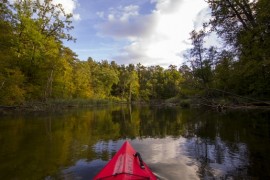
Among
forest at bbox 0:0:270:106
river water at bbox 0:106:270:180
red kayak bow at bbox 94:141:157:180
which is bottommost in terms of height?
river water at bbox 0:106:270:180

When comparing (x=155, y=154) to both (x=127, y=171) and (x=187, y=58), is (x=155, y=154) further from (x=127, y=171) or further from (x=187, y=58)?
(x=187, y=58)

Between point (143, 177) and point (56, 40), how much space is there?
33796 mm

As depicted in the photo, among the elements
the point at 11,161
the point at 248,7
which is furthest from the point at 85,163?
the point at 248,7

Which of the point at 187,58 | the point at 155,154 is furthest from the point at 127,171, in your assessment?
the point at 187,58

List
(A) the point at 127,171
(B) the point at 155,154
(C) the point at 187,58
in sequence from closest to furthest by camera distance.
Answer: (A) the point at 127,171 < (B) the point at 155,154 < (C) the point at 187,58

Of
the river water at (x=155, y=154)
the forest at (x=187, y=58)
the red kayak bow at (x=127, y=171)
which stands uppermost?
the forest at (x=187, y=58)

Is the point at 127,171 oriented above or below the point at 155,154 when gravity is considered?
above

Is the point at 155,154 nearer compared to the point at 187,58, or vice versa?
the point at 155,154

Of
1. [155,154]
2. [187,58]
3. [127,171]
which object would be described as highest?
[187,58]

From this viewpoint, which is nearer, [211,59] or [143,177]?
[143,177]

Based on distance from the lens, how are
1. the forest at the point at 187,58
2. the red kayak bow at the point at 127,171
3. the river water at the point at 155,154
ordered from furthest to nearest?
the forest at the point at 187,58 < the river water at the point at 155,154 < the red kayak bow at the point at 127,171

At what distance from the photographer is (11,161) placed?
8172 millimetres

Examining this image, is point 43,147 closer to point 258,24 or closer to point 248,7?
point 258,24

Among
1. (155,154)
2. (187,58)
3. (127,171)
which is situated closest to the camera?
(127,171)
